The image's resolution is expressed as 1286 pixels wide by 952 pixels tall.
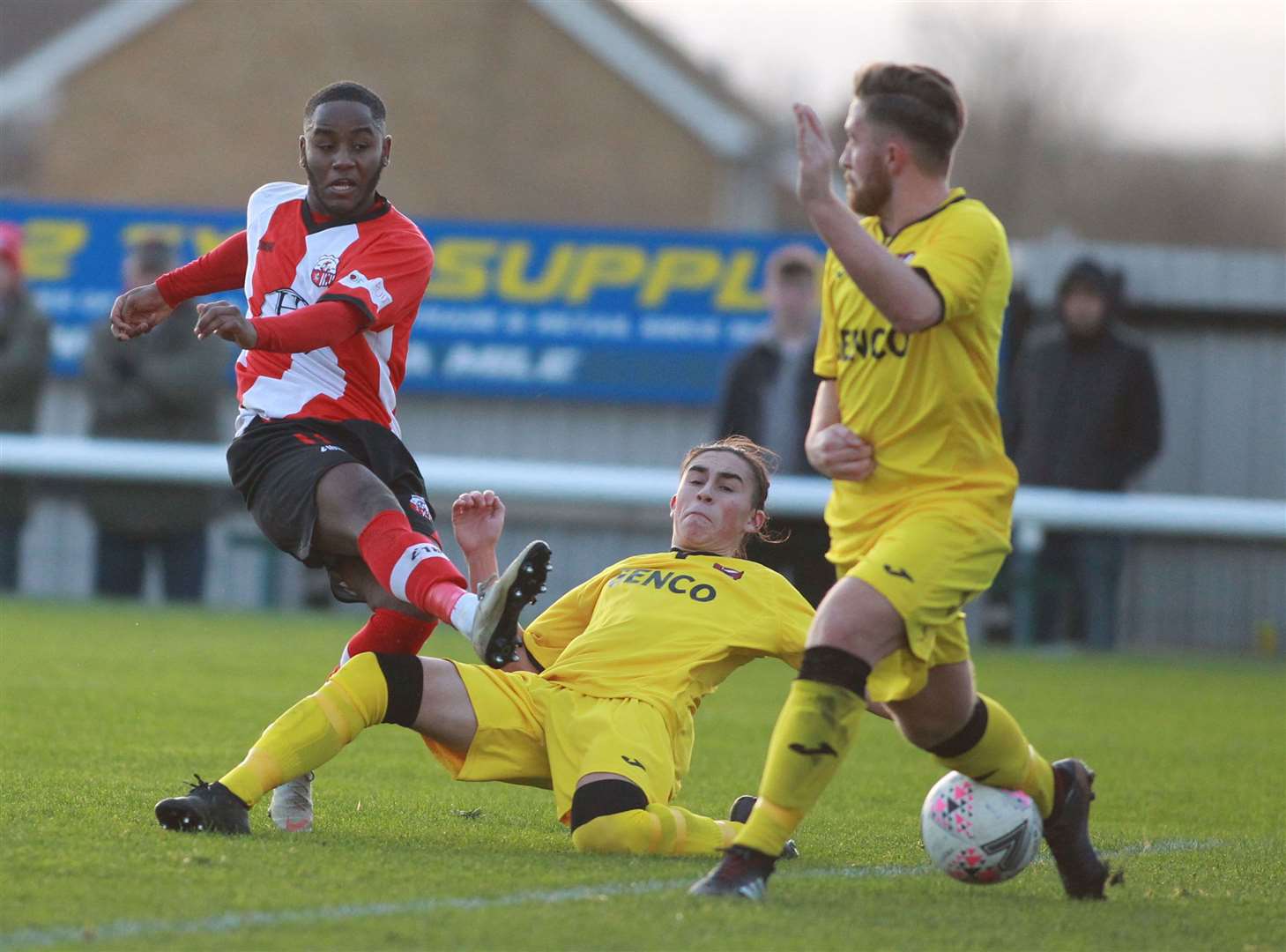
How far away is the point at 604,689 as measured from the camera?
5746mm

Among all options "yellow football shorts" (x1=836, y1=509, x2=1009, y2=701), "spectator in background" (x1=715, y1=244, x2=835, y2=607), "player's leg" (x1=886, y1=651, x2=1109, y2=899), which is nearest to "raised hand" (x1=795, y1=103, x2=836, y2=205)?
"yellow football shorts" (x1=836, y1=509, x2=1009, y2=701)

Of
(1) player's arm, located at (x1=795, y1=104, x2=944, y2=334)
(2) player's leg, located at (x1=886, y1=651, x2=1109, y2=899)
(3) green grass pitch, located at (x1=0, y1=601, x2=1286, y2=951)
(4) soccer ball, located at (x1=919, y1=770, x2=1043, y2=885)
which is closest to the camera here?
(3) green grass pitch, located at (x1=0, y1=601, x2=1286, y2=951)

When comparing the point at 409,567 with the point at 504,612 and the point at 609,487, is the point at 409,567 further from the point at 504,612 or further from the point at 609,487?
the point at 609,487

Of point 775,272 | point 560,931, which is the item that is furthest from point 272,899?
point 775,272

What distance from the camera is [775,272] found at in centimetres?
1232

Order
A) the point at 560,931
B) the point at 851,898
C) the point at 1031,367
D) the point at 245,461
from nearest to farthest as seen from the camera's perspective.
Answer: the point at 560,931, the point at 851,898, the point at 245,461, the point at 1031,367

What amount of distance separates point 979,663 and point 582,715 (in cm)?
777

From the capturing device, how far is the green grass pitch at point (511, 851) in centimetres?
424

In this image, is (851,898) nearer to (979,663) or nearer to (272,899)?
(272,899)

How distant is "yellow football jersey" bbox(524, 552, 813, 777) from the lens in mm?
5789

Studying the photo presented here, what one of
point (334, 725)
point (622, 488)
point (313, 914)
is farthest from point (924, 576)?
point (622, 488)

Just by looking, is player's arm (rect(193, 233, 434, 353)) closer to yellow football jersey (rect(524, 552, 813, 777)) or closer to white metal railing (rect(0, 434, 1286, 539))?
yellow football jersey (rect(524, 552, 813, 777))

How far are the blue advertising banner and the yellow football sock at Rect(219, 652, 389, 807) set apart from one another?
11.5 metres

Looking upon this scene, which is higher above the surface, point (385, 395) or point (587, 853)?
point (385, 395)
